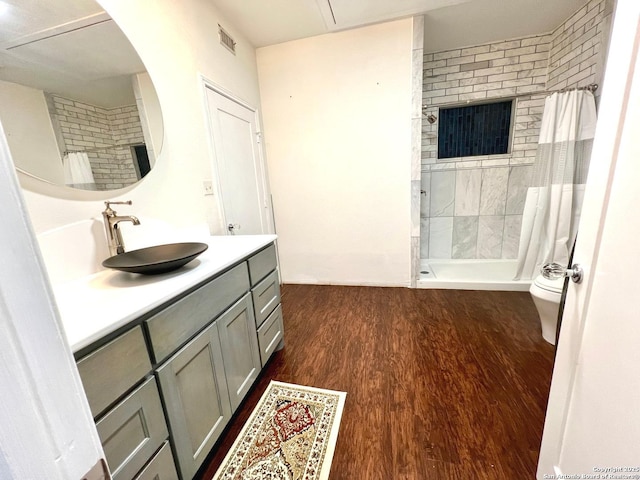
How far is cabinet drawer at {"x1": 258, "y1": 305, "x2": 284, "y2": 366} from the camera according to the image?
65.1 inches

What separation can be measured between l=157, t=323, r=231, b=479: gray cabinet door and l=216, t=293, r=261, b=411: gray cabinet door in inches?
1.9

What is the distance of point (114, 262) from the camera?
116 cm

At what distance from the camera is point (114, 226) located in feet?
4.15

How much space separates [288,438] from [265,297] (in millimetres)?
758

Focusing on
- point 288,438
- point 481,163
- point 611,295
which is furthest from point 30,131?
point 481,163

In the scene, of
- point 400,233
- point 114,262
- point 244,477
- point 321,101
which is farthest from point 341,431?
point 321,101

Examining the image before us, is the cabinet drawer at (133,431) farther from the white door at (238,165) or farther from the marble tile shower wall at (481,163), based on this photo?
the marble tile shower wall at (481,163)

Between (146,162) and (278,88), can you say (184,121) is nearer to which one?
(146,162)

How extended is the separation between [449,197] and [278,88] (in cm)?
243

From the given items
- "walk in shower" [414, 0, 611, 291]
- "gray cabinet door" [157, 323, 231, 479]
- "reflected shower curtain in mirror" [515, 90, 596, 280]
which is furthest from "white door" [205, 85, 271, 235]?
"reflected shower curtain in mirror" [515, 90, 596, 280]

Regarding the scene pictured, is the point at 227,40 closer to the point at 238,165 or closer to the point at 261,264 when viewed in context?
the point at 238,165

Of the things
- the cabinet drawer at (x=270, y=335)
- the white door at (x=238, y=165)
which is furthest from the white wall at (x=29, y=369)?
the white door at (x=238, y=165)

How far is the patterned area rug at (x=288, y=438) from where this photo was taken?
1.17 m

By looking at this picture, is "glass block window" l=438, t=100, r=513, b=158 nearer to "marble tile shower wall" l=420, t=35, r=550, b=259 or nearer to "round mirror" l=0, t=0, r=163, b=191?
"marble tile shower wall" l=420, t=35, r=550, b=259
